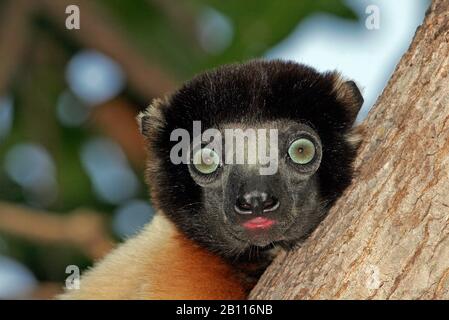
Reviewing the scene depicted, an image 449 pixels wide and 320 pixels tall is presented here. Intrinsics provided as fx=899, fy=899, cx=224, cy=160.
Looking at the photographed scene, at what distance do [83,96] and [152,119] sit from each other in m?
3.93

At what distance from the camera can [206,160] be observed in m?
5.23

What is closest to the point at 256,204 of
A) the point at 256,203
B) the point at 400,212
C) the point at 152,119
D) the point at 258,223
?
the point at 256,203

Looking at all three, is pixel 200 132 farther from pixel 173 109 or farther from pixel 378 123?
pixel 378 123

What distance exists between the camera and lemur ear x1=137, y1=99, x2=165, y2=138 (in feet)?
18.6

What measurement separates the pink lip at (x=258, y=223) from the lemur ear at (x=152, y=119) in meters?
1.05

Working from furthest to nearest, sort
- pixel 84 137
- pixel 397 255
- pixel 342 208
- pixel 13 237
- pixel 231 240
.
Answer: pixel 84 137
pixel 13 237
pixel 231 240
pixel 342 208
pixel 397 255

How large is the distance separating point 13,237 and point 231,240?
14.5 feet

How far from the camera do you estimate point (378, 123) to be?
476 centimetres

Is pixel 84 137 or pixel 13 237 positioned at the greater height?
pixel 84 137

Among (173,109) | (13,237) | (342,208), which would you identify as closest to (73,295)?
(173,109)

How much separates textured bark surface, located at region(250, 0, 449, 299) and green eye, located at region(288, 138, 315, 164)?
48cm

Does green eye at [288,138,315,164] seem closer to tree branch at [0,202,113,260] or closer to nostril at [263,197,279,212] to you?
nostril at [263,197,279,212]

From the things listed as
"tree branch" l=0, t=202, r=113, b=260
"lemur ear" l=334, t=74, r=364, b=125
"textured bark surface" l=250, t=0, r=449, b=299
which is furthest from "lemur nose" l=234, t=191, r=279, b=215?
"tree branch" l=0, t=202, r=113, b=260

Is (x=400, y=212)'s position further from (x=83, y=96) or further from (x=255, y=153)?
(x=83, y=96)
